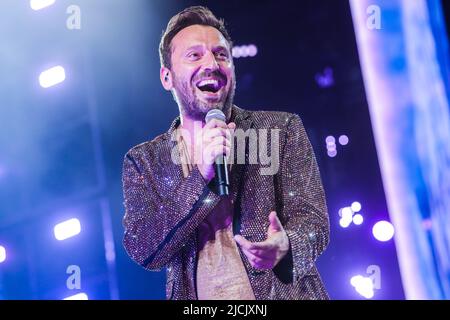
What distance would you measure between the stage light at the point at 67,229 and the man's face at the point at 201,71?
73 centimetres

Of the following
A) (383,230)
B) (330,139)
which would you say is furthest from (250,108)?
(383,230)

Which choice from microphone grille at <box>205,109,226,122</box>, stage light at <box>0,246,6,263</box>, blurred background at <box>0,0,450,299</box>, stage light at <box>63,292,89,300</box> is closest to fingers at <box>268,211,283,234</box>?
microphone grille at <box>205,109,226,122</box>

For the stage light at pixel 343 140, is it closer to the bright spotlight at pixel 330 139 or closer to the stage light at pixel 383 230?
the bright spotlight at pixel 330 139

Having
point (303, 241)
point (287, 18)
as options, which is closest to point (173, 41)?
point (287, 18)

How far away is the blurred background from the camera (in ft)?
7.61

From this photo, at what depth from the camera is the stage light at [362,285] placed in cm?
225

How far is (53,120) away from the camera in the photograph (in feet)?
7.96

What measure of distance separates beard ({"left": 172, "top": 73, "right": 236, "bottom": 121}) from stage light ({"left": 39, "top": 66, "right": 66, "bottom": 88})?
2.03ft

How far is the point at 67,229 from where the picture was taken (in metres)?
2.41

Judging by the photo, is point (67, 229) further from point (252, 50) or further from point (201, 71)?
point (252, 50)

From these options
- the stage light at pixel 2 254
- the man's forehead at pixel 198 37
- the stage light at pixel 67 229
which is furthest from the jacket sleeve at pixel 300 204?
the stage light at pixel 2 254

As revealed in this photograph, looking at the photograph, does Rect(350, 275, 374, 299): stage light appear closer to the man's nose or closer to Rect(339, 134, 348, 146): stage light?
Rect(339, 134, 348, 146): stage light

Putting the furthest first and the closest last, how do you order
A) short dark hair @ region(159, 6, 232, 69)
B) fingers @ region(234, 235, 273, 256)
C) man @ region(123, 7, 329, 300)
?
short dark hair @ region(159, 6, 232, 69)
man @ region(123, 7, 329, 300)
fingers @ region(234, 235, 273, 256)

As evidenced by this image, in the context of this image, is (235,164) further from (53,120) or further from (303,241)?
(53,120)
